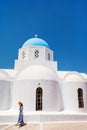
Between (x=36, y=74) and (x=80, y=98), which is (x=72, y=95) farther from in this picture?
(x=36, y=74)

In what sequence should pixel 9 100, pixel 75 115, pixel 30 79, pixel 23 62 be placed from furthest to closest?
1. pixel 23 62
2. pixel 9 100
3. pixel 30 79
4. pixel 75 115

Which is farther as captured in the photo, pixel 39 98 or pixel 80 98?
pixel 80 98

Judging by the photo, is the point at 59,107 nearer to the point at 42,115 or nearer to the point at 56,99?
the point at 56,99

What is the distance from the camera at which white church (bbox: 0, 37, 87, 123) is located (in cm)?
1277

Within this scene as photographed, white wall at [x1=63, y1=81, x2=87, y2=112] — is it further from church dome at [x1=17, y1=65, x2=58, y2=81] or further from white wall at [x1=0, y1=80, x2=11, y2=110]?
white wall at [x1=0, y1=80, x2=11, y2=110]

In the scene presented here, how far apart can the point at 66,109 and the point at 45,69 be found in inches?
164

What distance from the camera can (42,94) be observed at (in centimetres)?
1359

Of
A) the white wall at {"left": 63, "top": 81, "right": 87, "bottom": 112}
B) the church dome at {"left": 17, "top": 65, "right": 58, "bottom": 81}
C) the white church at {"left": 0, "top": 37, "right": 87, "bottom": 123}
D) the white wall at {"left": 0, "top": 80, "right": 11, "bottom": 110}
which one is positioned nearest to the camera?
the white church at {"left": 0, "top": 37, "right": 87, "bottom": 123}

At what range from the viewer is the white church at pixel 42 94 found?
12.8 m

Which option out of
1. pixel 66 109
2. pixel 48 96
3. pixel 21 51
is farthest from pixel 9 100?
pixel 21 51

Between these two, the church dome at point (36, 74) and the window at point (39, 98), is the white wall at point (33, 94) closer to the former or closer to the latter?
the window at point (39, 98)

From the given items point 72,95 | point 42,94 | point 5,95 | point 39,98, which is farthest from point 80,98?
point 5,95

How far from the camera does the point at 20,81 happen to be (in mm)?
14328

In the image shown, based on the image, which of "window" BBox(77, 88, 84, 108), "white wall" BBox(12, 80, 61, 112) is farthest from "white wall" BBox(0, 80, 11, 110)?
"window" BBox(77, 88, 84, 108)
